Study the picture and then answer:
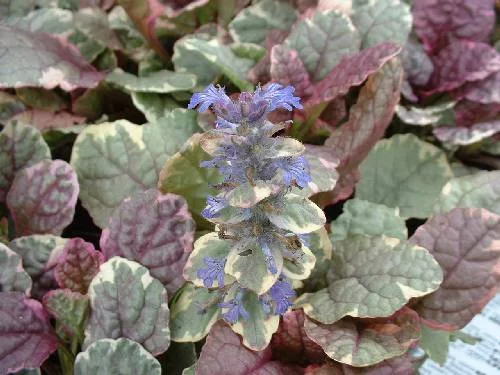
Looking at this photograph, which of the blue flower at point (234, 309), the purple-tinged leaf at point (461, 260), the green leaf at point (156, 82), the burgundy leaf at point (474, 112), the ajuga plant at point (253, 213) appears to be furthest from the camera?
the burgundy leaf at point (474, 112)

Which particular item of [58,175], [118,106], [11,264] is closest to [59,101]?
[118,106]

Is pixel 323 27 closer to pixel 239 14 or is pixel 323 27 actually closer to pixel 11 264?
pixel 239 14

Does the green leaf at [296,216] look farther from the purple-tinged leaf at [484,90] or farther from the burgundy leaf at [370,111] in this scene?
the purple-tinged leaf at [484,90]

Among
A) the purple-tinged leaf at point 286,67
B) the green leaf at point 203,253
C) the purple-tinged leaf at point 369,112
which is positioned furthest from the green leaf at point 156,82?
the green leaf at point 203,253

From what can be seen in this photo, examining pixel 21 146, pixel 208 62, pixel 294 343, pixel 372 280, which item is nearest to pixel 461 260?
pixel 372 280

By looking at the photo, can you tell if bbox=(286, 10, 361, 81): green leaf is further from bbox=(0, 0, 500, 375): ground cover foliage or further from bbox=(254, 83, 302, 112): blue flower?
bbox=(254, 83, 302, 112): blue flower

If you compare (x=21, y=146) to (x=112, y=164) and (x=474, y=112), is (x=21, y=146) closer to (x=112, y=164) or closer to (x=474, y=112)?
(x=112, y=164)

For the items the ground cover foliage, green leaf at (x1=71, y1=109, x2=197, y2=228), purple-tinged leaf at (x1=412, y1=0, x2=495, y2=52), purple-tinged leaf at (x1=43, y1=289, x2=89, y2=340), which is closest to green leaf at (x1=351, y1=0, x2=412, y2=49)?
the ground cover foliage
